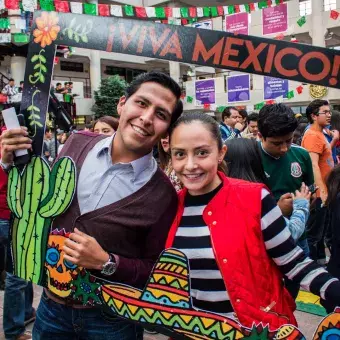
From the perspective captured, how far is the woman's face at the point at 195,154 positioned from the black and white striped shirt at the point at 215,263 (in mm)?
96

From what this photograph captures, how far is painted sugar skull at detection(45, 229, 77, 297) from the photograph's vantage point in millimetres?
1388

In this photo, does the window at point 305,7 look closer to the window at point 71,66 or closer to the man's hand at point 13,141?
the window at point 71,66

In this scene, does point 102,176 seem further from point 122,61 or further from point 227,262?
point 122,61

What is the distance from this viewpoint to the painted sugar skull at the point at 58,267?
4.55 ft

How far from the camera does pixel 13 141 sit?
58.1 inches

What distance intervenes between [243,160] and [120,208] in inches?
33.7

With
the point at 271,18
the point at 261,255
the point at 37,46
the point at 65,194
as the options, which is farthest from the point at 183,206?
the point at 271,18

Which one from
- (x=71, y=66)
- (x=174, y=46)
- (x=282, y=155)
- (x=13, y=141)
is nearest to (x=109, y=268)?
(x=13, y=141)

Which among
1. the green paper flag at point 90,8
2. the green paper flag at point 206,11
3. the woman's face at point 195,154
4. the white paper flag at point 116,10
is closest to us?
the woman's face at point 195,154

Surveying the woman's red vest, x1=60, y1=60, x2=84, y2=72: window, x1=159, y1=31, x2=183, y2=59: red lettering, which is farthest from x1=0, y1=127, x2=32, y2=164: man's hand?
x1=60, y1=60, x2=84, y2=72: window

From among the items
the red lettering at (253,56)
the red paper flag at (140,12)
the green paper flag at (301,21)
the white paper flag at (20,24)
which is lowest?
the red lettering at (253,56)

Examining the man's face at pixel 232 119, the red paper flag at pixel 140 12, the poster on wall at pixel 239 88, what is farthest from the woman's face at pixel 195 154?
the poster on wall at pixel 239 88

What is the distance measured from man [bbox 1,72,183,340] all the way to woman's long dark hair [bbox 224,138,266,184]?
1.97 ft

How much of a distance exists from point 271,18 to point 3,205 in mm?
11763
